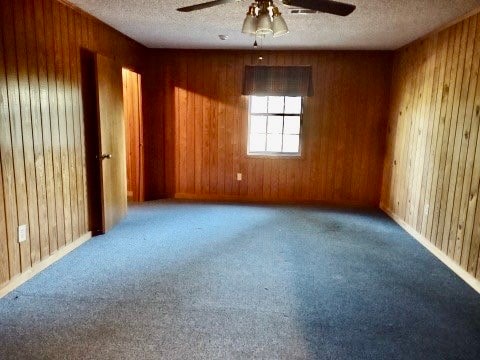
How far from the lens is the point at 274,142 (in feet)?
18.0

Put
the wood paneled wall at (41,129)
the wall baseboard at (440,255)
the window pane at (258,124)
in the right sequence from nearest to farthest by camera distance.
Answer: the wood paneled wall at (41,129) < the wall baseboard at (440,255) < the window pane at (258,124)

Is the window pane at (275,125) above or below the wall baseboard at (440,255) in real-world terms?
above

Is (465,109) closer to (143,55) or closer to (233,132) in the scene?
(233,132)

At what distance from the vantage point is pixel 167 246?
354 cm

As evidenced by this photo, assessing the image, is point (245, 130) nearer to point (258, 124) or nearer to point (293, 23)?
point (258, 124)

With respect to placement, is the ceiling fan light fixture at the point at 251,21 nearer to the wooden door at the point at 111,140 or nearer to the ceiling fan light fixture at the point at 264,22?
the ceiling fan light fixture at the point at 264,22

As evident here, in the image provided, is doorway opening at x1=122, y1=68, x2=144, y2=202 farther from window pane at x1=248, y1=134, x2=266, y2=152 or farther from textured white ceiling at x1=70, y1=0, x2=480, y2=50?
window pane at x1=248, y1=134, x2=266, y2=152

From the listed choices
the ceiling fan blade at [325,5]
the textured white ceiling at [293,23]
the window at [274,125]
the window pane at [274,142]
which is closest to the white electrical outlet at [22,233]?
the textured white ceiling at [293,23]

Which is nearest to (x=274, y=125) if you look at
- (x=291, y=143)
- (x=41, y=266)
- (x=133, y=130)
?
(x=291, y=143)

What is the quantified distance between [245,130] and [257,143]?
0.32m

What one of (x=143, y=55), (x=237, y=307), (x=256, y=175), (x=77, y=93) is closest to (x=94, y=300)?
(x=237, y=307)

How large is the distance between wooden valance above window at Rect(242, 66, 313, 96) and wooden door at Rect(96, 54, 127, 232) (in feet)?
6.51

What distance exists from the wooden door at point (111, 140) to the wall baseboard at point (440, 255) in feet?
11.3

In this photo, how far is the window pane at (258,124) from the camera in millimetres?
5406
